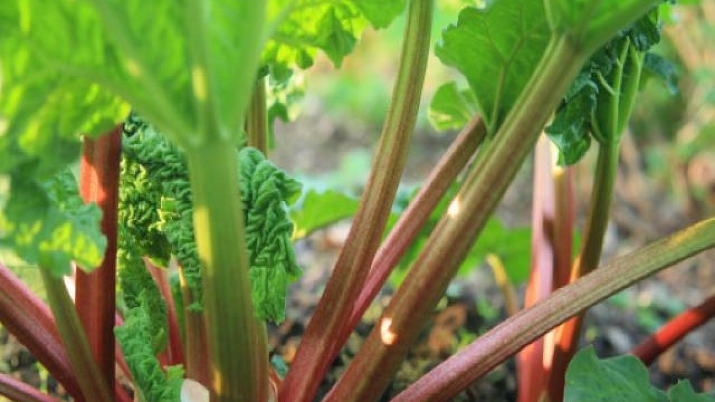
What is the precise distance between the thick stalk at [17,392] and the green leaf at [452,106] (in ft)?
2.48

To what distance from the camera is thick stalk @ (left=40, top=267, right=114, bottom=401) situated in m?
1.11

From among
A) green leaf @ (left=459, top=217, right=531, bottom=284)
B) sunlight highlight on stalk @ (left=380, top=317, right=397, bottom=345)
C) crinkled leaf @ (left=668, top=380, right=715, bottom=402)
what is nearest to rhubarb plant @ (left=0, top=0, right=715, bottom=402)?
sunlight highlight on stalk @ (left=380, top=317, right=397, bottom=345)

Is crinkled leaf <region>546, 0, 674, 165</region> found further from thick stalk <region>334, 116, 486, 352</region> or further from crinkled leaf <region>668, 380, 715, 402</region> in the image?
crinkled leaf <region>668, 380, 715, 402</region>

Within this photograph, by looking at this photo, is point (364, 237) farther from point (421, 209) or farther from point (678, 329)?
point (678, 329)

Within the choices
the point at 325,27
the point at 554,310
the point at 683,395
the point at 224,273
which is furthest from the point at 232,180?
the point at 683,395

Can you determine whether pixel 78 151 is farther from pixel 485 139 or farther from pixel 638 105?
pixel 638 105

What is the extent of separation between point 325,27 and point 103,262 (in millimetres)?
416

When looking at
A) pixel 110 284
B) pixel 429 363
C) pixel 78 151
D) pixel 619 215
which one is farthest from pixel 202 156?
pixel 619 215

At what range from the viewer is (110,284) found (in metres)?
1.20

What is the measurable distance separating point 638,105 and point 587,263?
260cm

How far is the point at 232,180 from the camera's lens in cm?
94

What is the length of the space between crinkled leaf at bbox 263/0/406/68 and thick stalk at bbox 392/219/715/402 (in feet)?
1.37

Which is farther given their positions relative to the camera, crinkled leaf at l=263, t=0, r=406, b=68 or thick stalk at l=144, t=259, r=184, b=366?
thick stalk at l=144, t=259, r=184, b=366

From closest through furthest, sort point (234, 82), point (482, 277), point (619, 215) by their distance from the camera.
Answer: point (234, 82)
point (482, 277)
point (619, 215)
